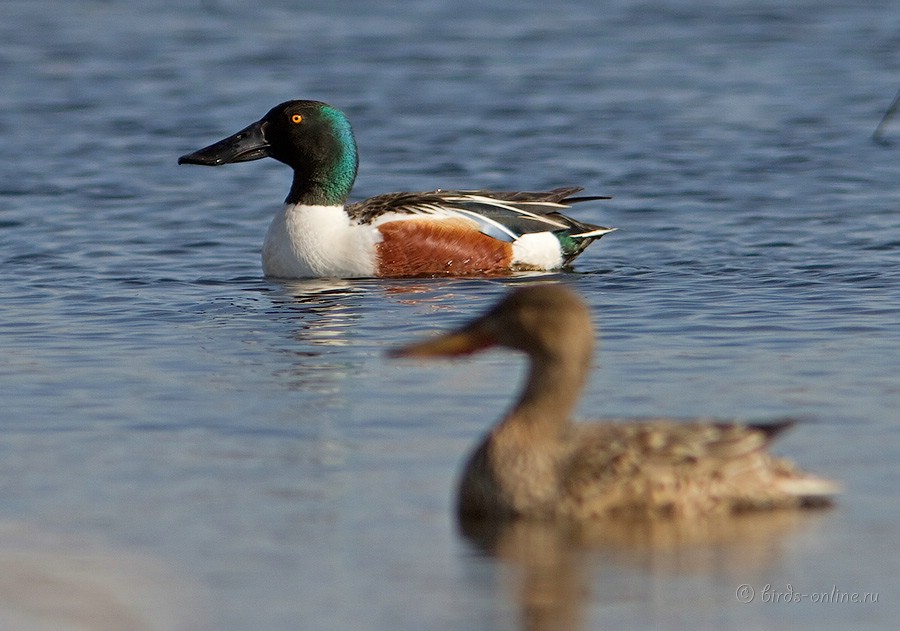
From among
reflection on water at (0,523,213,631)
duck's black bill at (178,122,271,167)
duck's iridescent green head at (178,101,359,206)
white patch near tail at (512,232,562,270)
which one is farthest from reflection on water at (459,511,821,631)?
duck's black bill at (178,122,271,167)

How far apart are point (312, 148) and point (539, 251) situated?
1.78 metres

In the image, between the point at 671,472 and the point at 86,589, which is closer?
the point at 86,589

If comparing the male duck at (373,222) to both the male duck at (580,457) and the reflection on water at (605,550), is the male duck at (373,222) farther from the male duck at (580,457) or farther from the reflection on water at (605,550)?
the reflection on water at (605,550)

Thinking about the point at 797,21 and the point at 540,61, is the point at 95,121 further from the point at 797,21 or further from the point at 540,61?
the point at 797,21

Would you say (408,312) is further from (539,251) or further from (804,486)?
(804,486)

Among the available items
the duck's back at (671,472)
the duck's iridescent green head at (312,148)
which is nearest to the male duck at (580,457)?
the duck's back at (671,472)

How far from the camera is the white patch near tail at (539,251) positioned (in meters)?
13.1

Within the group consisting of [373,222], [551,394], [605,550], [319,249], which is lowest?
[605,550]

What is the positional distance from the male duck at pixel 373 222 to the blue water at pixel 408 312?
0.26 m

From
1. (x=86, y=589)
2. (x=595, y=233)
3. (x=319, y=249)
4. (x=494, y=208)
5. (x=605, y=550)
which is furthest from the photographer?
(x=595, y=233)

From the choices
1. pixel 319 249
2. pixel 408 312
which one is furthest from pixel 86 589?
pixel 319 249

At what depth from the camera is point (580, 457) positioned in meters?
6.77

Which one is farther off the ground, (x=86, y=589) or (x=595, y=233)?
(x=595, y=233)

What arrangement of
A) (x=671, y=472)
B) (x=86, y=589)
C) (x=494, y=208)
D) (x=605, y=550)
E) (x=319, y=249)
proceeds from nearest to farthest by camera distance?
1. (x=86, y=589)
2. (x=605, y=550)
3. (x=671, y=472)
4. (x=319, y=249)
5. (x=494, y=208)
